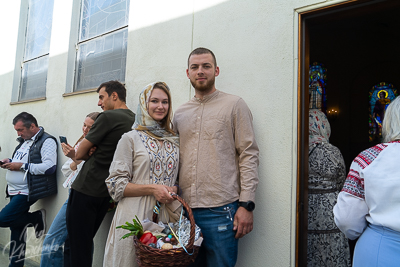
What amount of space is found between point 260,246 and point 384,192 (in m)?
1.21

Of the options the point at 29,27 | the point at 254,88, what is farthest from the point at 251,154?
the point at 29,27

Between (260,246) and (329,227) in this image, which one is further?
(329,227)

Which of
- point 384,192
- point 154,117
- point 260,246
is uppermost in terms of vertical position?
point 154,117

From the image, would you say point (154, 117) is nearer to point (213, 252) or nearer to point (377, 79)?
point (213, 252)

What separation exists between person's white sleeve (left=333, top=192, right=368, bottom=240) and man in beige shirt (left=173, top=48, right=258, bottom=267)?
60 centimetres

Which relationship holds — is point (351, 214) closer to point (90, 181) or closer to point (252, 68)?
point (252, 68)

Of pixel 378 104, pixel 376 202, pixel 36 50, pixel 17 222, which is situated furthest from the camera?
pixel 378 104

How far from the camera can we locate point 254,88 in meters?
2.64

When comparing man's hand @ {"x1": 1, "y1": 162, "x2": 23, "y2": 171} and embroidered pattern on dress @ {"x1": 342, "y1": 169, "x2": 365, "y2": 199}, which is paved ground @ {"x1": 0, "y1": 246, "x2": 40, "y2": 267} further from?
embroidered pattern on dress @ {"x1": 342, "y1": 169, "x2": 365, "y2": 199}

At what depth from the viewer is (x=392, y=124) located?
1689 millimetres

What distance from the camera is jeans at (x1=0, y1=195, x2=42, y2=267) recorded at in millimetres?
4094

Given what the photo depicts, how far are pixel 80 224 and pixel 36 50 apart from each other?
4.30 meters

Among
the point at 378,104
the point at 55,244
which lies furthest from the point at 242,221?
the point at 378,104

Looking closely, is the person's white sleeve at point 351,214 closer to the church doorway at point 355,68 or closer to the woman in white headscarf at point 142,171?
the woman in white headscarf at point 142,171
